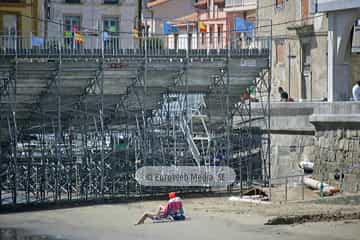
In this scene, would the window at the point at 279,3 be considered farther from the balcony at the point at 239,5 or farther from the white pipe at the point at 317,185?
the white pipe at the point at 317,185

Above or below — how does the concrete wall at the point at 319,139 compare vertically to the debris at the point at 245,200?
above

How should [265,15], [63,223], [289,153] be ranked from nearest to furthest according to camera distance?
[63,223] → [289,153] → [265,15]

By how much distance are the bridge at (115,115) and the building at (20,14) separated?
14.8m

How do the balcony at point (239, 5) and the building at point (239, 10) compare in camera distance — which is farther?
the balcony at point (239, 5)

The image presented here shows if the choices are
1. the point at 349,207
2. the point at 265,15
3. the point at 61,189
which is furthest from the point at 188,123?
the point at 265,15

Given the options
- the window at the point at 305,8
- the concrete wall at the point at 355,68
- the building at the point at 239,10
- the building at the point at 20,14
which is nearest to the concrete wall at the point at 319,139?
the concrete wall at the point at 355,68

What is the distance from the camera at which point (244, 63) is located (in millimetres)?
36750

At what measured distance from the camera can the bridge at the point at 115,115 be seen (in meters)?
33.5

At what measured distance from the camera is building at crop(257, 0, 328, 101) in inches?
1778

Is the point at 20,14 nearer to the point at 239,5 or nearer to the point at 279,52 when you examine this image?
the point at 279,52

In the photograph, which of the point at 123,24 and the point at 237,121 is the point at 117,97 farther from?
the point at 123,24

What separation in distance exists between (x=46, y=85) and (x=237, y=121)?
971cm

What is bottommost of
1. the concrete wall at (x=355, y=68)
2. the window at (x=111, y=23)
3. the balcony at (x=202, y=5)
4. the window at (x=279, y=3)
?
the concrete wall at (x=355, y=68)

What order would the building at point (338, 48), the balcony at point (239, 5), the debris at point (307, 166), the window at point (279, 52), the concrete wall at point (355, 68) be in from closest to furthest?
the debris at point (307, 166), the building at point (338, 48), the concrete wall at point (355, 68), the window at point (279, 52), the balcony at point (239, 5)
